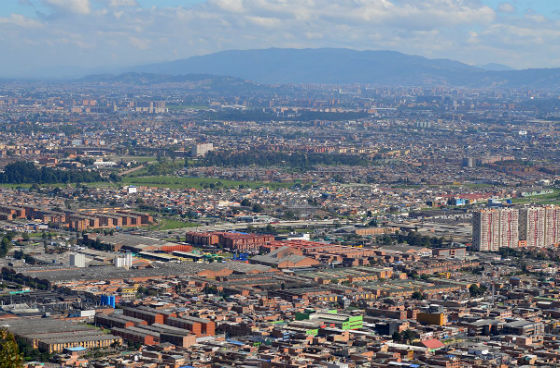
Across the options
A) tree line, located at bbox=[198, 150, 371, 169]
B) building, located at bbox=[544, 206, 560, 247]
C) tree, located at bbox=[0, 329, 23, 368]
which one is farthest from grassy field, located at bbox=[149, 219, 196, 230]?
tree, located at bbox=[0, 329, 23, 368]

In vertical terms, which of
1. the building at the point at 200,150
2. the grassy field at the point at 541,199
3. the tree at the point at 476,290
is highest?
the building at the point at 200,150

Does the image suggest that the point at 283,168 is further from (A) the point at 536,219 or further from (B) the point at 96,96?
(B) the point at 96,96

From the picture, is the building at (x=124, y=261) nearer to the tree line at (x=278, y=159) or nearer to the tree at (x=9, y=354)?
the tree at (x=9, y=354)

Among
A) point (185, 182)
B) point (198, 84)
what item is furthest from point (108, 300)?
point (198, 84)

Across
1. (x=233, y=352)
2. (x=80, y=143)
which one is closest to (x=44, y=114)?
(x=80, y=143)

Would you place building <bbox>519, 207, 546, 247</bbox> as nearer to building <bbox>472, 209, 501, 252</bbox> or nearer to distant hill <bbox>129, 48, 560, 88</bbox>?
building <bbox>472, 209, 501, 252</bbox>

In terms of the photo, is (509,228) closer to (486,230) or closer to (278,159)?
(486,230)

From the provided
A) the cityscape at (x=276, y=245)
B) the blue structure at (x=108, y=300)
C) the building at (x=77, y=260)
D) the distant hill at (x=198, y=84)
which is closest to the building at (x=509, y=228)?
the cityscape at (x=276, y=245)
